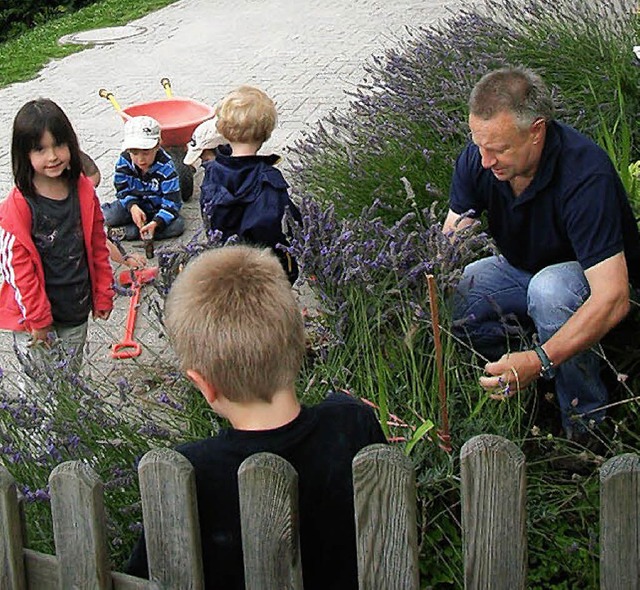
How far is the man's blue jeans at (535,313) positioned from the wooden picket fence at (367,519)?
120cm

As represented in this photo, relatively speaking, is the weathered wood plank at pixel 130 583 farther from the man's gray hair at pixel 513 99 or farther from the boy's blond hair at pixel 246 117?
the boy's blond hair at pixel 246 117

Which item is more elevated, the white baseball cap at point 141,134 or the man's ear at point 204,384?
the man's ear at point 204,384

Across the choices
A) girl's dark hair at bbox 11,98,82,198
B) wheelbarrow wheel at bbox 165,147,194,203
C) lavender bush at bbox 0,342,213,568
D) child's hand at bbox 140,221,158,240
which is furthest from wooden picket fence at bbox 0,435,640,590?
wheelbarrow wheel at bbox 165,147,194,203

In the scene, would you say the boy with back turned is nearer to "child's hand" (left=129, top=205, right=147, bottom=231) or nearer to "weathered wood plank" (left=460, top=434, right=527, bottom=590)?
"weathered wood plank" (left=460, top=434, right=527, bottom=590)

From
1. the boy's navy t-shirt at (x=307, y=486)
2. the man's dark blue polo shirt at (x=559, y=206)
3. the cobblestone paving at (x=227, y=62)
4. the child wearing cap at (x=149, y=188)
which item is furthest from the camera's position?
the cobblestone paving at (x=227, y=62)

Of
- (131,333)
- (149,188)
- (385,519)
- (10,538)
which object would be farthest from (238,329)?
(149,188)

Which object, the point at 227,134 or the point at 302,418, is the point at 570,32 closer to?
the point at 227,134

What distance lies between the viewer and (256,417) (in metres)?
2.18

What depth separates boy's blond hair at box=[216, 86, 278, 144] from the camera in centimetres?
446

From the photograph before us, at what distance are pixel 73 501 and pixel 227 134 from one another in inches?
98.7

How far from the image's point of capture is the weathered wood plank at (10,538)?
2.41 meters

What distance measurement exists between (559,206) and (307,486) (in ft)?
5.53

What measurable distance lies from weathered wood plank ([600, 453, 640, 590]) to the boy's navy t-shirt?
521 millimetres

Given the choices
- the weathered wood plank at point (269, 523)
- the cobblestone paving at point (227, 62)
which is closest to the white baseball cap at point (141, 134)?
the cobblestone paving at point (227, 62)
